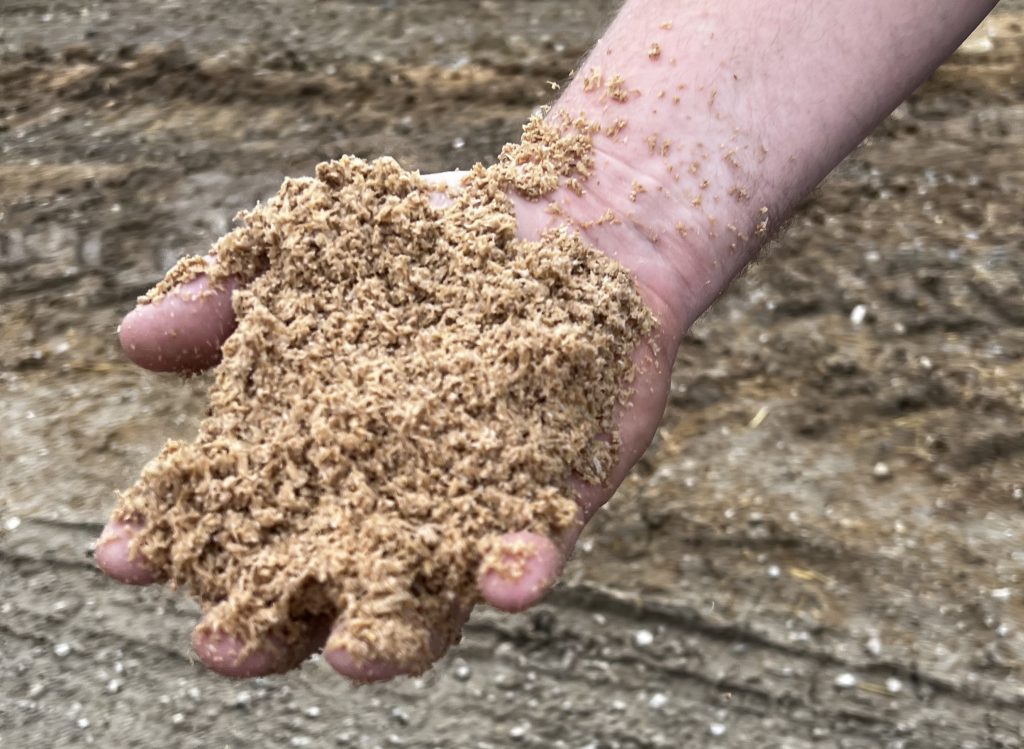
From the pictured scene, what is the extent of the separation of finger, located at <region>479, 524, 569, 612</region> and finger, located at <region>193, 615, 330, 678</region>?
245mm

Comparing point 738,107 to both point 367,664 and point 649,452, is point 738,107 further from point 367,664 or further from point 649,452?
point 367,664

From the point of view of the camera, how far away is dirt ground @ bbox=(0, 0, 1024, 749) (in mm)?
1737

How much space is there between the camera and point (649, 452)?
196cm

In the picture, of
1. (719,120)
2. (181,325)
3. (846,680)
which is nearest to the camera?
(181,325)

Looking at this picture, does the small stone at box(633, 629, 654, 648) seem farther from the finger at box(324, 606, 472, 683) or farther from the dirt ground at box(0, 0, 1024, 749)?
the finger at box(324, 606, 472, 683)

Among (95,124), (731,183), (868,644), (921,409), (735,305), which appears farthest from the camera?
(95,124)

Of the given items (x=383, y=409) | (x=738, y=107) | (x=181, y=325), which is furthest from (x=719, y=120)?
(x=181, y=325)

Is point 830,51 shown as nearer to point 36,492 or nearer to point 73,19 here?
point 36,492

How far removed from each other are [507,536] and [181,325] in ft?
1.77

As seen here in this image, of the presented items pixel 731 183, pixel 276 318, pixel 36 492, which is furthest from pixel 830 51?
pixel 36 492

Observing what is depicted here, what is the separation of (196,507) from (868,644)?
1.27 meters

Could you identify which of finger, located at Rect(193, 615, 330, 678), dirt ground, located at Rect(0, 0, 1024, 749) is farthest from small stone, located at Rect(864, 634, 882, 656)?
finger, located at Rect(193, 615, 330, 678)

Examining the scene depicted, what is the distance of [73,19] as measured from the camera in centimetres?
262

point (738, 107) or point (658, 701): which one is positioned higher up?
point (738, 107)
